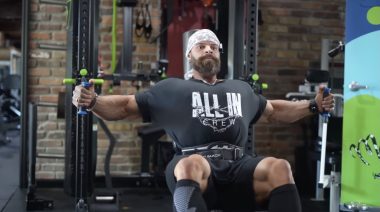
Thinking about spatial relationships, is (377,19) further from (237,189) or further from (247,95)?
(237,189)

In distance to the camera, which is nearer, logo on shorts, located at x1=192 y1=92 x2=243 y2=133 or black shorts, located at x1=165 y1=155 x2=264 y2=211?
black shorts, located at x1=165 y1=155 x2=264 y2=211

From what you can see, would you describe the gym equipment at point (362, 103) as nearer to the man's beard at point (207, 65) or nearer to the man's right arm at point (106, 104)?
the man's beard at point (207, 65)

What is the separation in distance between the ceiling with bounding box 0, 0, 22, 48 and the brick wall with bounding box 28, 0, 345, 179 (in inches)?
59.1

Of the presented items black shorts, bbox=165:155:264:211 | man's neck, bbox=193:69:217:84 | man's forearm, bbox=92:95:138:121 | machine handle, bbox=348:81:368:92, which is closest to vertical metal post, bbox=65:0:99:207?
man's forearm, bbox=92:95:138:121

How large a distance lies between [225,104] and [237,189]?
42 cm

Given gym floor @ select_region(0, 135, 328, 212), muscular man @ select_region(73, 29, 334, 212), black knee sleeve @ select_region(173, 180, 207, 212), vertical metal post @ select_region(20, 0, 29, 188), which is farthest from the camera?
vertical metal post @ select_region(20, 0, 29, 188)

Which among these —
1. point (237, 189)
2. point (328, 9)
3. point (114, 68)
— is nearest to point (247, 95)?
point (237, 189)

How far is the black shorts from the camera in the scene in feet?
6.64

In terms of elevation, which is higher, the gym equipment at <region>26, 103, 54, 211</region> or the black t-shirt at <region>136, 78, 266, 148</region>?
the black t-shirt at <region>136, 78, 266, 148</region>

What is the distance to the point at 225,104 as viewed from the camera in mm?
2250

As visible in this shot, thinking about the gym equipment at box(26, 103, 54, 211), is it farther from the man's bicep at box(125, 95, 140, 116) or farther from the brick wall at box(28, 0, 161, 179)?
the man's bicep at box(125, 95, 140, 116)

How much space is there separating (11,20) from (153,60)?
175 inches

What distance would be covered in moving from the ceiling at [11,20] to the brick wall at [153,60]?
59.1 inches

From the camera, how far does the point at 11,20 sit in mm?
7699
